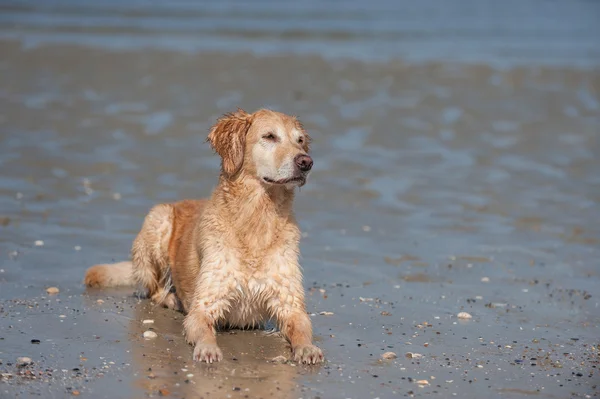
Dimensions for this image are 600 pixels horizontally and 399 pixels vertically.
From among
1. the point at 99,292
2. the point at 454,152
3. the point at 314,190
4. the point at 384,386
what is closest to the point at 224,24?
the point at 454,152

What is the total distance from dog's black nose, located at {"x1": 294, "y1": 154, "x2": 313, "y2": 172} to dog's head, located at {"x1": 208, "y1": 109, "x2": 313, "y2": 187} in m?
0.03

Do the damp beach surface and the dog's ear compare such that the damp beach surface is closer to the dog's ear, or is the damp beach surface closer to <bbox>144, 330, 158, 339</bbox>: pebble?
<bbox>144, 330, 158, 339</bbox>: pebble

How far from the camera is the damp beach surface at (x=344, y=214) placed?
5.92m

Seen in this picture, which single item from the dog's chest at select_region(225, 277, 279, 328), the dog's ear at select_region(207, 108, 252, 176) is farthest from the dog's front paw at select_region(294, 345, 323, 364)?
the dog's ear at select_region(207, 108, 252, 176)

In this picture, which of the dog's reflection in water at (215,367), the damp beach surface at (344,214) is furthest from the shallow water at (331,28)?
the dog's reflection in water at (215,367)

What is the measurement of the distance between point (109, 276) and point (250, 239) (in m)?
1.74

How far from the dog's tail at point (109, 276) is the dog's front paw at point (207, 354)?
77.5 inches

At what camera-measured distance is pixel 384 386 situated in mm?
5645

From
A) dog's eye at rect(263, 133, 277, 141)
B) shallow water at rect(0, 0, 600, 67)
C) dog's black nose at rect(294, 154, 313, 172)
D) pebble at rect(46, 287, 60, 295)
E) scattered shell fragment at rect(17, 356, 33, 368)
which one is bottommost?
scattered shell fragment at rect(17, 356, 33, 368)

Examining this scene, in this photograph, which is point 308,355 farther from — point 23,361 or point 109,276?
point 109,276

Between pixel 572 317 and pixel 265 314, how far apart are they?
2478mm

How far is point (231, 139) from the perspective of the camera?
270 inches

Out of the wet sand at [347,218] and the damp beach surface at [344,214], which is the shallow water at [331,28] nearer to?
the damp beach surface at [344,214]

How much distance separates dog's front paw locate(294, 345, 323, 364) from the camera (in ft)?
19.6
